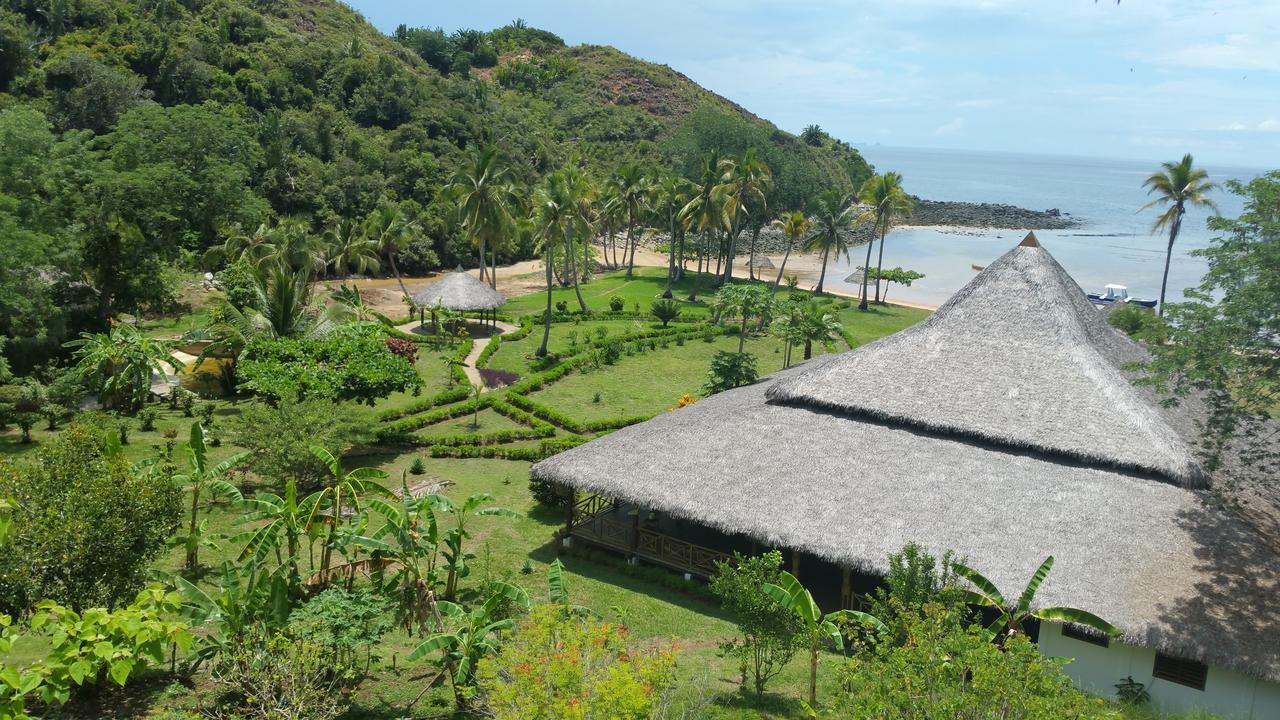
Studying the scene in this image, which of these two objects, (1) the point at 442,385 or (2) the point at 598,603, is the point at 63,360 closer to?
(1) the point at 442,385

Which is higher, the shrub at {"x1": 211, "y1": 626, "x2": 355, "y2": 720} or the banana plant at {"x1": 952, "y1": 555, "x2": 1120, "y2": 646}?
the banana plant at {"x1": 952, "y1": 555, "x2": 1120, "y2": 646}

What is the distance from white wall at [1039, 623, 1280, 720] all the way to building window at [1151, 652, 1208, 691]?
75 mm

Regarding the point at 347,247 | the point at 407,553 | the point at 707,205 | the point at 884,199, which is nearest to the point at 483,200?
the point at 347,247

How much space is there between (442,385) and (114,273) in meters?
14.1

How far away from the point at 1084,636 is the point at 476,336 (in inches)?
1334

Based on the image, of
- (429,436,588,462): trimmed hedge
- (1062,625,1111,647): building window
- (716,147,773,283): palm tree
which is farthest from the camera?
(716,147,773,283): palm tree

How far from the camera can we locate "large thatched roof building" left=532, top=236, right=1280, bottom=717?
588 inches

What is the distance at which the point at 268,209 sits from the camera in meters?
53.8

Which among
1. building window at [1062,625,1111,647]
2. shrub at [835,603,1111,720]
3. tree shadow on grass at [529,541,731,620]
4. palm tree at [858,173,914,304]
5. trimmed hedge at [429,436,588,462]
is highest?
palm tree at [858,173,914,304]

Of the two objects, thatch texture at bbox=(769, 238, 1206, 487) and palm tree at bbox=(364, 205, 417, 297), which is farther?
palm tree at bbox=(364, 205, 417, 297)

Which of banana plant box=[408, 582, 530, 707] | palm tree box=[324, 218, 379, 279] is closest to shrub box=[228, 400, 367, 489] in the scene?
banana plant box=[408, 582, 530, 707]

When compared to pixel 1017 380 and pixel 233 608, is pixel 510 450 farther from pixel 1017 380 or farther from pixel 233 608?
pixel 1017 380

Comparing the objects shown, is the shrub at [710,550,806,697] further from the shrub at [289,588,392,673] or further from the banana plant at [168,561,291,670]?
the banana plant at [168,561,291,670]

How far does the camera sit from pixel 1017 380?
68.6 feet
